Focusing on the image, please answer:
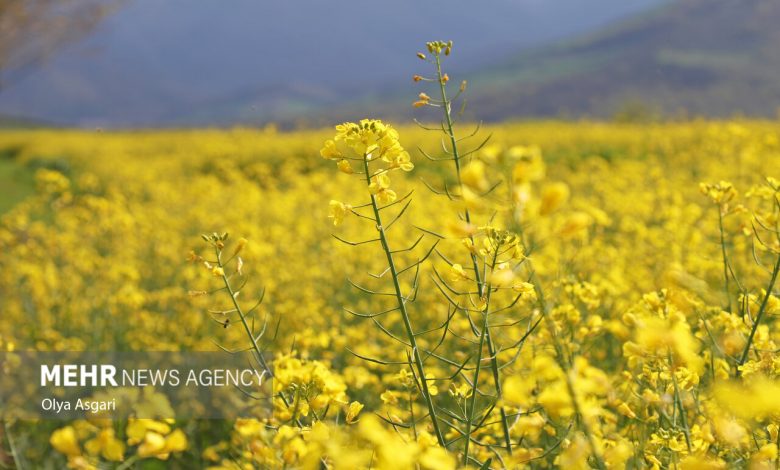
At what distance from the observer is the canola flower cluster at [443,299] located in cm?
109

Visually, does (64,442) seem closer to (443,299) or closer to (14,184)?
(443,299)

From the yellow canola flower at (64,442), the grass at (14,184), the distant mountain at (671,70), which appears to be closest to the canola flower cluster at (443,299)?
the yellow canola flower at (64,442)

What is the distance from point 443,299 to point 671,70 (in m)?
106

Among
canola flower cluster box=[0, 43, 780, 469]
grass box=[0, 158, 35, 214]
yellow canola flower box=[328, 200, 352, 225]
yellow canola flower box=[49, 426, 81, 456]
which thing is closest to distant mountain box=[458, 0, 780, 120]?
grass box=[0, 158, 35, 214]

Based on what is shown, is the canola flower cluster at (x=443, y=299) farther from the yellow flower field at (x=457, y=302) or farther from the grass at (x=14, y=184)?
the grass at (x=14, y=184)

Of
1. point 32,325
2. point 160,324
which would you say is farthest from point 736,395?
point 32,325

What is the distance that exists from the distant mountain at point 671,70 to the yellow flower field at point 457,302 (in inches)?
2322

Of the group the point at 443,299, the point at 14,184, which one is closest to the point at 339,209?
the point at 443,299

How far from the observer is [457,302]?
5.45ft

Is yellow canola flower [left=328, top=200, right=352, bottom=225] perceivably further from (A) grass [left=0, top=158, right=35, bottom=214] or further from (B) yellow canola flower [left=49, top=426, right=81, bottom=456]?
(A) grass [left=0, top=158, right=35, bottom=214]

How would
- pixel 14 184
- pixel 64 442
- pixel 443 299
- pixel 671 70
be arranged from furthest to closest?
pixel 671 70 → pixel 14 184 → pixel 443 299 → pixel 64 442

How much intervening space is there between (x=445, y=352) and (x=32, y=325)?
2.67 metres

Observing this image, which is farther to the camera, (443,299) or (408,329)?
(443,299)

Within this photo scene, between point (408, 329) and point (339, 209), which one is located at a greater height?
point (339, 209)
